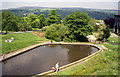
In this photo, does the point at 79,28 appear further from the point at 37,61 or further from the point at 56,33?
the point at 37,61

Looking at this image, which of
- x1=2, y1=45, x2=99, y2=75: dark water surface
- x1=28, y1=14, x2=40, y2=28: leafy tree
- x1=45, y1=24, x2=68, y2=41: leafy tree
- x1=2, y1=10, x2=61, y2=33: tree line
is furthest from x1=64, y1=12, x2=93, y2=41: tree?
x1=28, y1=14, x2=40, y2=28: leafy tree

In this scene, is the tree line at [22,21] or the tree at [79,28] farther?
the tree line at [22,21]

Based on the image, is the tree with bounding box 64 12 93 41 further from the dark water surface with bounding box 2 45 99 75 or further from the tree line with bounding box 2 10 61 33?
the tree line with bounding box 2 10 61 33

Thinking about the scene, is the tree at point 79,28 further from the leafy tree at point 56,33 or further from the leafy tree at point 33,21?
the leafy tree at point 33,21

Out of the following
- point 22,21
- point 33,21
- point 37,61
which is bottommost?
point 37,61

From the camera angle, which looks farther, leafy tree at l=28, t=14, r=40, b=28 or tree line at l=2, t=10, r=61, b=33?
leafy tree at l=28, t=14, r=40, b=28

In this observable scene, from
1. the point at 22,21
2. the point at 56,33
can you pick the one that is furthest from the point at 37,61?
the point at 22,21

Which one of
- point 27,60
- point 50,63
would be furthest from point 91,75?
point 27,60

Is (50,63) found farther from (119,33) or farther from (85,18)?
(119,33)

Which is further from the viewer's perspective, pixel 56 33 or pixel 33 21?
pixel 33 21

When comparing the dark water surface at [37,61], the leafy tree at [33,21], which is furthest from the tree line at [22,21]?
the dark water surface at [37,61]

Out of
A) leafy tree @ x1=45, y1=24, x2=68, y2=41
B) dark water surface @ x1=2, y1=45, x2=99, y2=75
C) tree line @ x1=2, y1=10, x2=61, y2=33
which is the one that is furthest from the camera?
tree line @ x1=2, y1=10, x2=61, y2=33

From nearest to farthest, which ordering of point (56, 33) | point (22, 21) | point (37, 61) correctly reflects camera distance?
1. point (37, 61)
2. point (56, 33)
3. point (22, 21)

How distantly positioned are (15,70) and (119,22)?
41494 millimetres
